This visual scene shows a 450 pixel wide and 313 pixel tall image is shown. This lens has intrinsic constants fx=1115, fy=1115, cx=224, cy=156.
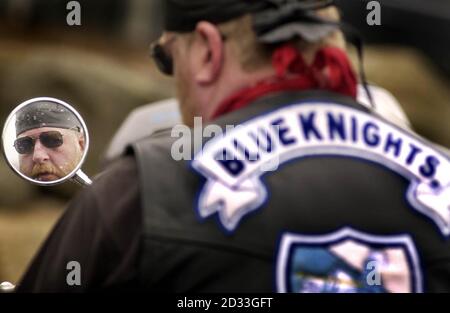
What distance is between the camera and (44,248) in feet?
7.48

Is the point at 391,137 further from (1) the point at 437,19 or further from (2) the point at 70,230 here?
(1) the point at 437,19

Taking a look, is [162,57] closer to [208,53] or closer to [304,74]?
[208,53]

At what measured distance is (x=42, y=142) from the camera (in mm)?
2291

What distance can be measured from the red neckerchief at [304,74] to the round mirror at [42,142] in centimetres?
39

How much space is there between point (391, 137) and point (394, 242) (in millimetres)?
240

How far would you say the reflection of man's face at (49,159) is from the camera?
2295mm

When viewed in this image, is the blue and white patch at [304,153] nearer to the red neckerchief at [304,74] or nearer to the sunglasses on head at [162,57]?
the red neckerchief at [304,74]

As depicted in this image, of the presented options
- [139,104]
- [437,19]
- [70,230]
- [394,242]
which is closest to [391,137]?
[394,242]

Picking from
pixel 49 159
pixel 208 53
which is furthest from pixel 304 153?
pixel 49 159

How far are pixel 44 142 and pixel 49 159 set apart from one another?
37 millimetres

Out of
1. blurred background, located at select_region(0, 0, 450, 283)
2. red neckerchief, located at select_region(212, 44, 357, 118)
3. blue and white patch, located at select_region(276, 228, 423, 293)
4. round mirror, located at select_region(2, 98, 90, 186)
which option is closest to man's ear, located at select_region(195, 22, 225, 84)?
red neckerchief, located at select_region(212, 44, 357, 118)

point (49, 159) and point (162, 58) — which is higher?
point (162, 58)

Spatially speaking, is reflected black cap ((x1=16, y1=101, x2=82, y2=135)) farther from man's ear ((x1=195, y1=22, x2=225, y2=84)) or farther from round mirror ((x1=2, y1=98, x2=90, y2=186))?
man's ear ((x1=195, y1=22, x2=225, y2=84))

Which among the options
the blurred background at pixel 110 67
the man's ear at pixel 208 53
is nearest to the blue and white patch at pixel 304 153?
the man's ear at pixel 208 53
